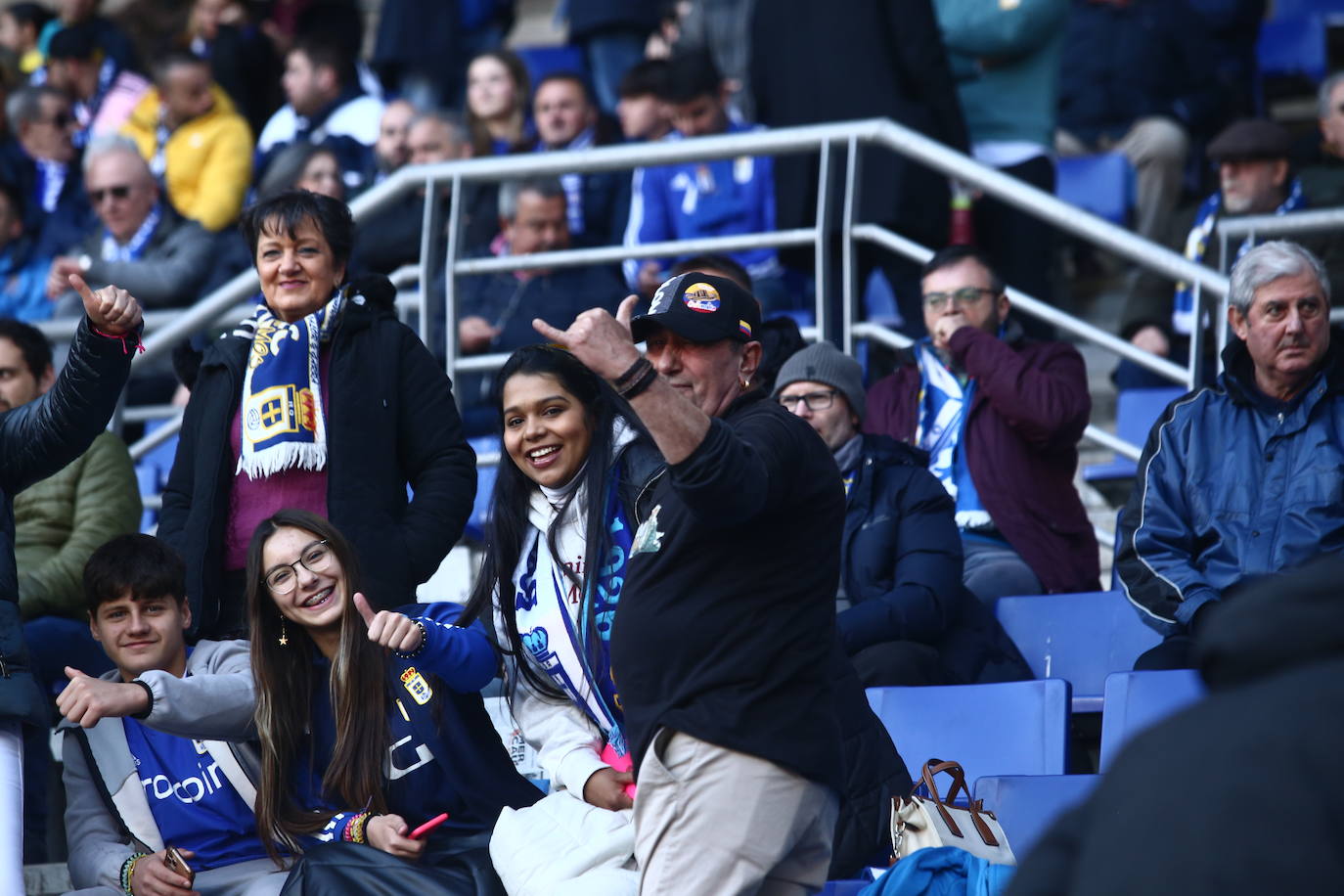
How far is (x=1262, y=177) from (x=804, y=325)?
1736 millimetres

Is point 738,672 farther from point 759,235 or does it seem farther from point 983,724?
point 759,235

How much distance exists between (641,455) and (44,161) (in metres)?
6.02

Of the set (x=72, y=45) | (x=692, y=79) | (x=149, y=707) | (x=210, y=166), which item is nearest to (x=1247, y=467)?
(x=149, y=707)

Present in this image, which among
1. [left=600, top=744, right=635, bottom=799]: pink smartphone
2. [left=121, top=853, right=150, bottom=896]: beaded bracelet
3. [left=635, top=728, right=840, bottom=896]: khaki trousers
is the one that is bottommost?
[left=121, top=853, right=150, bottom=896]: beaded bracelet

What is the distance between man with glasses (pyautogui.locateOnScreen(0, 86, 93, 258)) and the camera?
8773 mm

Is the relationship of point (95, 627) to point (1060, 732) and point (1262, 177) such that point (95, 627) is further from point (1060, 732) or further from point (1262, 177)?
point (1262, 177)

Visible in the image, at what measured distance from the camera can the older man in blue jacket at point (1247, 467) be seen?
456cm

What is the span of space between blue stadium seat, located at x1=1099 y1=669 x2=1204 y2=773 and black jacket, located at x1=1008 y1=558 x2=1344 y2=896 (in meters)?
2.34

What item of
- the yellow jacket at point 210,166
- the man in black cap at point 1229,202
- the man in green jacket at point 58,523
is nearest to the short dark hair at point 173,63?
the yellow jacket at point 210,166

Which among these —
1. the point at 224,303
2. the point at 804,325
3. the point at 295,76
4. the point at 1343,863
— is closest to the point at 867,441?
the point at 804,325

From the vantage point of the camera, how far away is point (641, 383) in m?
2.88

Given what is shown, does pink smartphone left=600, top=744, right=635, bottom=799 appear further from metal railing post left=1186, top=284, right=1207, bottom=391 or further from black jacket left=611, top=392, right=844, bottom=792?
metal railing post left=1186, top=284, right=1207, bottom=391

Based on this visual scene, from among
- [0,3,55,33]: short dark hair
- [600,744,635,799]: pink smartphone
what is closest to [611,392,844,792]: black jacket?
[600,744,635,799]: pink smartphone

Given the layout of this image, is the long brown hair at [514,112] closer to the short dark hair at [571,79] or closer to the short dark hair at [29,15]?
the short dark hair at [571,79]
